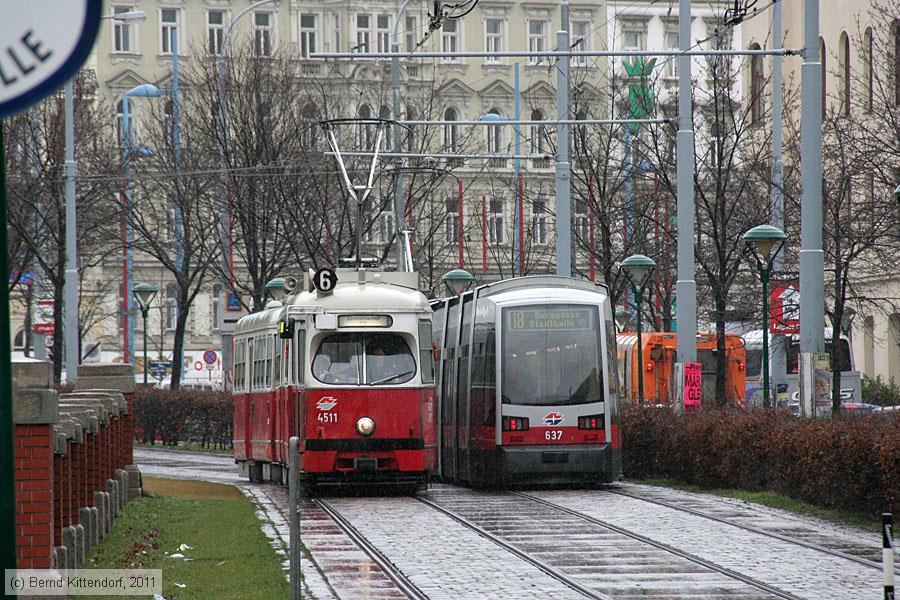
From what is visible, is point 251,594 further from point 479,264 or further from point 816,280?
point 479,264

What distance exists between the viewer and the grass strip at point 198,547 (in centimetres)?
1288

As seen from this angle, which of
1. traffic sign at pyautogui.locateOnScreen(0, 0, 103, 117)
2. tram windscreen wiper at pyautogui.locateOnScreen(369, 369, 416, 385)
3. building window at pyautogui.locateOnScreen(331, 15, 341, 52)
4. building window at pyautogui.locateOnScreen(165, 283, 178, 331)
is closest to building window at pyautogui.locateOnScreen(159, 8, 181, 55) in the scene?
building window at pyautogui.locateOnScreen(331, 15, 341, 52)

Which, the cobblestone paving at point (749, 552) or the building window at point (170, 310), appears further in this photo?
the building window at point (170, 310)

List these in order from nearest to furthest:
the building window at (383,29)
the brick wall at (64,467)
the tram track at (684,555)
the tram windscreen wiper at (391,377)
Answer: the brick wall at (64,467)
the tram track at (684,555)
the tram windscreen wiper at (391,377)
the building window at (383,29)

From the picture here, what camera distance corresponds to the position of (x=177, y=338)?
45.4 metres

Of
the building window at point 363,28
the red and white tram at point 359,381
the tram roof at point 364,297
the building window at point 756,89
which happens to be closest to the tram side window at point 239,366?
the tram roof at point 364,297

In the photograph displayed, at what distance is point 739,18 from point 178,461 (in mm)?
19912

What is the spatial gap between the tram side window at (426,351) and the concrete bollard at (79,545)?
9.56 m

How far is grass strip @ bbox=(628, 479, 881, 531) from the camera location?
17.7m

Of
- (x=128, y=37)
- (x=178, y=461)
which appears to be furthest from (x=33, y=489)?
(x=128, y=37)

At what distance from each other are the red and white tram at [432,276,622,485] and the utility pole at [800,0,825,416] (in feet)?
9.98

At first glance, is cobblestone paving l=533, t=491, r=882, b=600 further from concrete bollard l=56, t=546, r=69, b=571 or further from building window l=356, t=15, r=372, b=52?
building window l=356, t=15, r=372, b=52

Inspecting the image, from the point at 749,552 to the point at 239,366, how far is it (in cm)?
1598

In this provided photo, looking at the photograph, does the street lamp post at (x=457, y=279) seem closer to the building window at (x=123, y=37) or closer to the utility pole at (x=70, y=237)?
the utility pole at (x=70, y=237)
